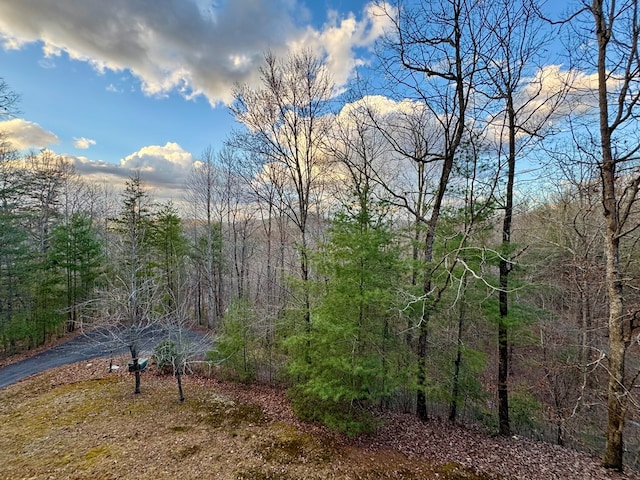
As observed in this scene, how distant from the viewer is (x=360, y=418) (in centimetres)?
626

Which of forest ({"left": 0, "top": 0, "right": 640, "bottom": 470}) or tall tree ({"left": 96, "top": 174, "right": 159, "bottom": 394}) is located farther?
tall tree ({"left": 96, "top": 174, "right": 159, "bottom": 394})

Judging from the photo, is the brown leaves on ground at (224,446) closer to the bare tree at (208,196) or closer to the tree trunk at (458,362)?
the tree trunk at (458,362)

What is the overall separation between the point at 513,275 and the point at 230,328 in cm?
855

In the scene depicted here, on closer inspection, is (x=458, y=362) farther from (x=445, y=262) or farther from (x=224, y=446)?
(x=224, y=446)

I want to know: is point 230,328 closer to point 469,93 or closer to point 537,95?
point 469,93

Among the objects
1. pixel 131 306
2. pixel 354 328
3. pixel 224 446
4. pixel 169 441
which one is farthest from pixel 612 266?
pixel 131 306

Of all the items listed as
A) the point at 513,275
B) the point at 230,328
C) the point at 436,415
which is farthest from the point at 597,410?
the point at 230,328

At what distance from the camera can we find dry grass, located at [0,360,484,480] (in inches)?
202

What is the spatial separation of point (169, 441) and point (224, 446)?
48.8 inches

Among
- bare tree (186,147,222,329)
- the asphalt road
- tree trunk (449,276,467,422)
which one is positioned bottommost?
the asphalt road

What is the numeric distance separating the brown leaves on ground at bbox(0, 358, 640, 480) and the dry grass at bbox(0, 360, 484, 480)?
0.02m

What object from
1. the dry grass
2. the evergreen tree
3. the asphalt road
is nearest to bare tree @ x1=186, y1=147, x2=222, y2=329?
the asphalt road

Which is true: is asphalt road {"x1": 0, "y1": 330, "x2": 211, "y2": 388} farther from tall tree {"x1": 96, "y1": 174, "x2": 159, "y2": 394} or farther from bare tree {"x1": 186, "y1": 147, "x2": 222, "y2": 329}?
bare tree {"x1": 186, "y1": 147, "x2": 222, "y2": 329}

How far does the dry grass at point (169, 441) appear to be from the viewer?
5133 mm
